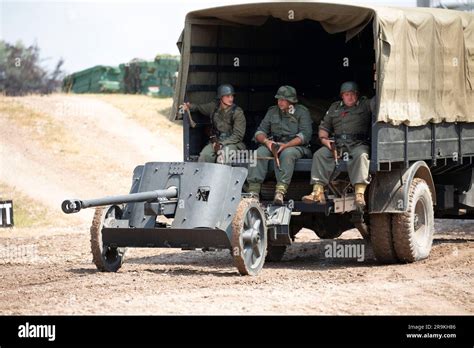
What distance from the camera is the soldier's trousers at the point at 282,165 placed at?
1447 centimetres

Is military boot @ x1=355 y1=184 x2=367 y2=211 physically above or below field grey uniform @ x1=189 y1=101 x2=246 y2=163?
below

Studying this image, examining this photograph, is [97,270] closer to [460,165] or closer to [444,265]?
[444,265]

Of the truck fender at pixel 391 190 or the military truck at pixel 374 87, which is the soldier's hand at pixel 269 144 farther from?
the truck fender at pixel 391 190

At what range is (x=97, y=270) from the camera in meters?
14.0

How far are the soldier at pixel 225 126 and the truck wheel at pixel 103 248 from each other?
197 centimetres

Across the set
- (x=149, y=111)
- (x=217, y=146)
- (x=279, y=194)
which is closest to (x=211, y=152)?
(x=217, y=146)

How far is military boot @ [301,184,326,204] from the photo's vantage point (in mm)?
14156

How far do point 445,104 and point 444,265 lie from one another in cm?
228

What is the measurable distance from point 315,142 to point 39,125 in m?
16.0

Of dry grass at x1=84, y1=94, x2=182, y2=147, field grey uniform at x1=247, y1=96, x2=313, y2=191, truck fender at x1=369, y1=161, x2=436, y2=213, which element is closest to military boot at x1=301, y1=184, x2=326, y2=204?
field grey uniform at x1=247, y1=96, x2=313, y2=191

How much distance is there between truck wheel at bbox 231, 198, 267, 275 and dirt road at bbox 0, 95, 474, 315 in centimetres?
21
